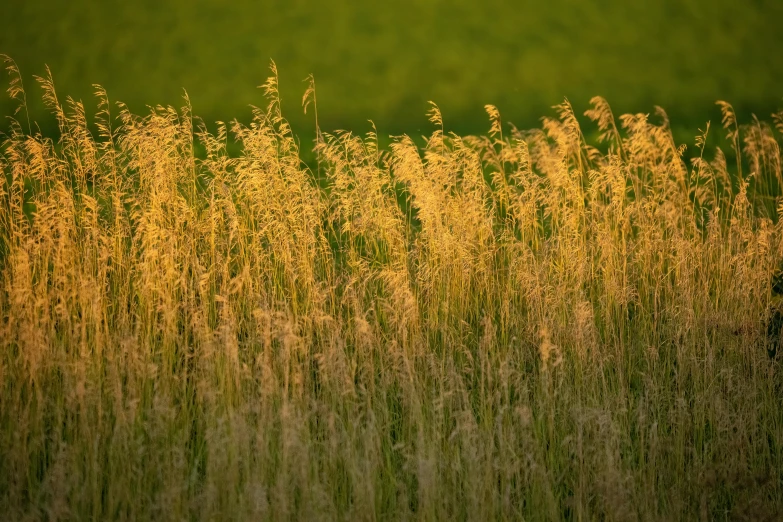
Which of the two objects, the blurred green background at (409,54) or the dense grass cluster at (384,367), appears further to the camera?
the blurred green background at (409,54)

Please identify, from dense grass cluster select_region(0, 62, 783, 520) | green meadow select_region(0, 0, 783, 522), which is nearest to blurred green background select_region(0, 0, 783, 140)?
green meadow select_region(0, 0, 783, 522)

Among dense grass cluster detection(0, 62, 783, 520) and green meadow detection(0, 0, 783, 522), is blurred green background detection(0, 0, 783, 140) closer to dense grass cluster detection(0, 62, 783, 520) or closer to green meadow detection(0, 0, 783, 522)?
green meadow detection(0, 0, 783, 522)

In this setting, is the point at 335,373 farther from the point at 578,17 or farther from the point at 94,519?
the point at 578,17

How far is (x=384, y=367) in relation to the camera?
4320 millimetres

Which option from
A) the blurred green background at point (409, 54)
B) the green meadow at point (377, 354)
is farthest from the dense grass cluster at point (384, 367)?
the blurred green background at point (409, 54)

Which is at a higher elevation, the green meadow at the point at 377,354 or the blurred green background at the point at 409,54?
the blurred green background at the point at 409,54

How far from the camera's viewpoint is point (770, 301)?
466 cm

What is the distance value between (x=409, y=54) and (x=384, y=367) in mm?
7388

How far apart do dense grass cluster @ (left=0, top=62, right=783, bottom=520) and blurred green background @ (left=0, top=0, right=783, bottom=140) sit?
454 cm

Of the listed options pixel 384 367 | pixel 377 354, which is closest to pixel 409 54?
pixel 377 354

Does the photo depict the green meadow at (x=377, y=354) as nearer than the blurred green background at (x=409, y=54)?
Yes

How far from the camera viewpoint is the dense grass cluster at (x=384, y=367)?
11.5 feet

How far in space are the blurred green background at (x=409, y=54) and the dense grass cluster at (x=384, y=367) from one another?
4536mm

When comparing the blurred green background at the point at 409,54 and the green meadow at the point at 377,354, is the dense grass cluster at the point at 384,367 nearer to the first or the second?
the green meadow at the point at 377,354
